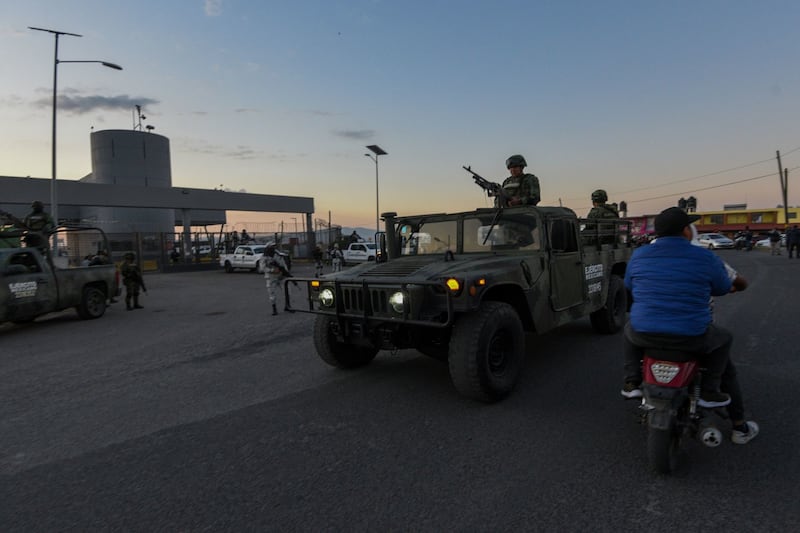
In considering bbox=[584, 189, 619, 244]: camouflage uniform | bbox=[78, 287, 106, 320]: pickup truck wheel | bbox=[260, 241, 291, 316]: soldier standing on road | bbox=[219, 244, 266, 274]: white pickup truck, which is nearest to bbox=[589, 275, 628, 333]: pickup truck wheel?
bbox=[584, 189, 619, 244]: camouflage uniform

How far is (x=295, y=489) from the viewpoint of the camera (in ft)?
9.63

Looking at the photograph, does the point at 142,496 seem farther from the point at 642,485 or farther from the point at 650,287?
the point at 650,287

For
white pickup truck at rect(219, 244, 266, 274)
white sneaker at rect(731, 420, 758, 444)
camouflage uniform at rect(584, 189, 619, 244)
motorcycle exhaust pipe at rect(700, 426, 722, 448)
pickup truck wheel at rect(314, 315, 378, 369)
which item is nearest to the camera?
motorcycle exhaust pipe at rect(700, 426, 722, 448)

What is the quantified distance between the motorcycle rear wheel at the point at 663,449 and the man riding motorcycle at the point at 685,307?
0.33 metres

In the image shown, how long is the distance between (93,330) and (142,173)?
38965 mm

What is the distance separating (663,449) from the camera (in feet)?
9.44

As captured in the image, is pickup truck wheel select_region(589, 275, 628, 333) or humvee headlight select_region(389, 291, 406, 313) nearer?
humvee headlight select_region(389, 291, 406, 313)

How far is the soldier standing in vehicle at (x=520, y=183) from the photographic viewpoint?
6.40m

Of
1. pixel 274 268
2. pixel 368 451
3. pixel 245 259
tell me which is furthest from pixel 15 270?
pixel 245 259

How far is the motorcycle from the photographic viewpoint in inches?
113

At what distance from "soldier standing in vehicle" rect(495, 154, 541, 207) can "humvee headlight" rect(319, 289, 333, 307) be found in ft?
9.51

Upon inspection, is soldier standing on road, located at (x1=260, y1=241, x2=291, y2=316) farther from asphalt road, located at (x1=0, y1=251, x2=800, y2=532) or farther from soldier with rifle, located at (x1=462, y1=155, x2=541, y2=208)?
soldier with rifle, located at (x1=462, y1=155, x2=541, y2=208)

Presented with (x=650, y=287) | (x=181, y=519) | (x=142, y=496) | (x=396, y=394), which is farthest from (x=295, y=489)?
(x=650, y=287)

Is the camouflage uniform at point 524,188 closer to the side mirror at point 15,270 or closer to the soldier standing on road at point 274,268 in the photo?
the soldier standing on road at point 274,268
